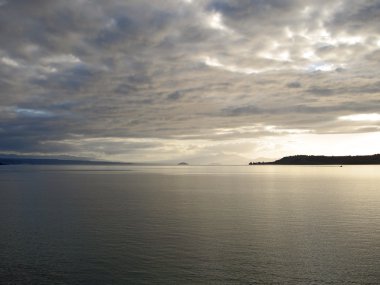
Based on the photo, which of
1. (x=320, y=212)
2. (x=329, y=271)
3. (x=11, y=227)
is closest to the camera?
(x=329, y=271)

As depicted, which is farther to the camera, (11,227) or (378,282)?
(11,227)

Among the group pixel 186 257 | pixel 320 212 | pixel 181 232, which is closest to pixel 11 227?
pixel 181 232

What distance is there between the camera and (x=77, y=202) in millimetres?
52906

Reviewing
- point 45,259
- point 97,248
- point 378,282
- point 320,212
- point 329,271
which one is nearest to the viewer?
point 378,282

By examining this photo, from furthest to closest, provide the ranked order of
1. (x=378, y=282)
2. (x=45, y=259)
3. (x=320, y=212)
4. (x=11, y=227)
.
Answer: (x=320, y=212) → (x=11, y=227) → (x=45, y=259) → (x=378, y=282)

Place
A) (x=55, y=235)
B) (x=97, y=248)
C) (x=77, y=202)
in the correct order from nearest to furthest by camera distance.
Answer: (x=97, y=248) < (x=55, y=235) < (x=77, y=202)

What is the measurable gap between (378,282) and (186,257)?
10.8 meters

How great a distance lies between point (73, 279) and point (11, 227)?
54.3 feet

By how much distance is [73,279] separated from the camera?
2028 centimetres

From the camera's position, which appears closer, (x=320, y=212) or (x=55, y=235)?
(x=55, y=235)

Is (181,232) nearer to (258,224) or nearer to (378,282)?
(258,224)

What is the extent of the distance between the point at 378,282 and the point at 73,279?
1579 cm

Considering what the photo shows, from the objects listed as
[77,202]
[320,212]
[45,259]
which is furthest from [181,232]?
[77,202]

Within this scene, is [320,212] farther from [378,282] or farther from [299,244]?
[378,282]
